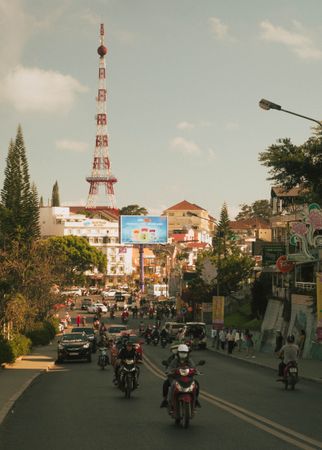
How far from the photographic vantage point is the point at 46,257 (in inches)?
2518

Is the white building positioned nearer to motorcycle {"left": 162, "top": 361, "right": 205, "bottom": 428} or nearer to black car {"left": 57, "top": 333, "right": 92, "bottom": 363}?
black car {"left": 57, "top": 333, "right": 92, "bottom": 363}

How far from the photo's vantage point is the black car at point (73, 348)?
122ft

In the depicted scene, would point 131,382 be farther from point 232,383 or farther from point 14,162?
point 14,162

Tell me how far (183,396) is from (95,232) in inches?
6322

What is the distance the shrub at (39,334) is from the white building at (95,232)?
375ft

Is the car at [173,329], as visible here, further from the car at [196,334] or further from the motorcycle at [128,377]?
the motorcycle at [128,377]

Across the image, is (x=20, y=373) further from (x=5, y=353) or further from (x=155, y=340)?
(x=155, y=340)

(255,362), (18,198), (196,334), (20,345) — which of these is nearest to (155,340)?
(196,334)

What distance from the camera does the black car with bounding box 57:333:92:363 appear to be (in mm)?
37250

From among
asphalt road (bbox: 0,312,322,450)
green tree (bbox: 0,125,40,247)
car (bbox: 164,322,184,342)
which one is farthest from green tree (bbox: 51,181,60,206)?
asphalt road (bbox: 0,312,322,450)

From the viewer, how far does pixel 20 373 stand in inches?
1118

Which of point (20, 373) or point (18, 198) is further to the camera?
point (18, 198)

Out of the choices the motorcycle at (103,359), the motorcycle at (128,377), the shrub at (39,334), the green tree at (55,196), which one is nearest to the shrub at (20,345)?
the motorcycle at (103,359)

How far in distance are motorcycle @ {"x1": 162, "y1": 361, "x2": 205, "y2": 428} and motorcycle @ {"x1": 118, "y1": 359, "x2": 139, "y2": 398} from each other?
18.8 feet
